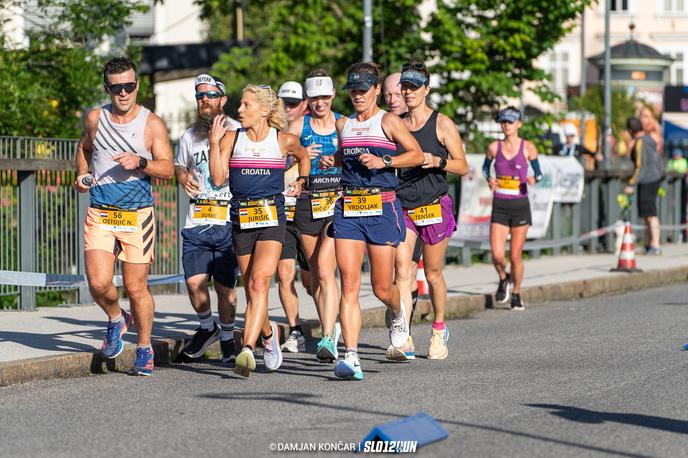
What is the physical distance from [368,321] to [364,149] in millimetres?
4155

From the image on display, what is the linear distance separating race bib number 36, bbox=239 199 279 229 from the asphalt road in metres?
1.01

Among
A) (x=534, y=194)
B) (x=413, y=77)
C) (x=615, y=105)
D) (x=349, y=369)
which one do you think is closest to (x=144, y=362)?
(x=349, y=369)

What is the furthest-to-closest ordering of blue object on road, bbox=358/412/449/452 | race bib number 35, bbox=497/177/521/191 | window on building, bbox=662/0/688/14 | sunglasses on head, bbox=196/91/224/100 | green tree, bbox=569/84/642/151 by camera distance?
window on building, bbox=662/0/688/14
green tree, bbox=569/84/642/151
race bib number 35, bbox=497/177/521/191
sunglasses on head, bbox=196/91/224/100
blue object on road, bbox=358/412/449/452

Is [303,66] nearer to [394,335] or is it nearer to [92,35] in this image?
[92,35]

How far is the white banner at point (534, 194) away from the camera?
810 inches

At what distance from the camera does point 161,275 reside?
15.6 m

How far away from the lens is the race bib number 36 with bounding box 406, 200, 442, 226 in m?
11.3

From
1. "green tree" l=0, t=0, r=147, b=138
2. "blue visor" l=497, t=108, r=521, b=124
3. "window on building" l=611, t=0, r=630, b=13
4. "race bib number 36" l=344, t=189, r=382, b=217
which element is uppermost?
"window on building" l=611, t=0, r=630, b=13

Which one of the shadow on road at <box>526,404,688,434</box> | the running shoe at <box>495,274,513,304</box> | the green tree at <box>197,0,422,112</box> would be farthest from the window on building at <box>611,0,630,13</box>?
the shadow on road at <box>526,404,688,434</box>

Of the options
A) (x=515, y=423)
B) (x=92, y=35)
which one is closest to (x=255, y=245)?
(x=515, y=423)

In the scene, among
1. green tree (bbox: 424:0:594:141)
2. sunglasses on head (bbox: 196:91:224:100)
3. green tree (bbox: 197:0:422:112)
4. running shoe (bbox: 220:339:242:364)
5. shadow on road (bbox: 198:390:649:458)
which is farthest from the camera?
green tree (bbox: 197:0:422:112)

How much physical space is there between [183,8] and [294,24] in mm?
39247

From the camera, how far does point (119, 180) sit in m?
10.1

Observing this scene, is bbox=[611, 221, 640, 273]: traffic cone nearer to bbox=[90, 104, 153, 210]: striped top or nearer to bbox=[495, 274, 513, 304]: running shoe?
bbox=[495, 274, 513, 304]: running shoe
